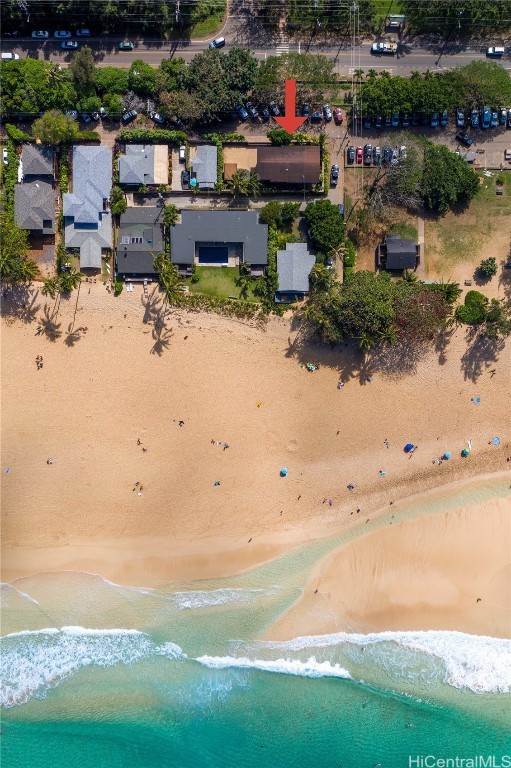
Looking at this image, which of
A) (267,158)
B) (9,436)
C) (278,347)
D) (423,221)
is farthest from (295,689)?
(267,158)

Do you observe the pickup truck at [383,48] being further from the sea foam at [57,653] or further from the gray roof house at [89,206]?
the sea foam at [57,653]

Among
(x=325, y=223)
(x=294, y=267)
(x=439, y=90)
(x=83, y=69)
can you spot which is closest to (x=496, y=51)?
(x=439, y=90)

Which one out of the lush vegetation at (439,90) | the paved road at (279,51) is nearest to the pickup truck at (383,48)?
the paved road at (279,51)

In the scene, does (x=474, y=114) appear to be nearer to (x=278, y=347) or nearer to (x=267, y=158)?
(x=267, y=158)

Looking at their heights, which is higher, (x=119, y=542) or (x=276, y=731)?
Answer: (x=119, y=542)

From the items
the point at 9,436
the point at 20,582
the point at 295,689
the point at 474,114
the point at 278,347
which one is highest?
the point at 474,114

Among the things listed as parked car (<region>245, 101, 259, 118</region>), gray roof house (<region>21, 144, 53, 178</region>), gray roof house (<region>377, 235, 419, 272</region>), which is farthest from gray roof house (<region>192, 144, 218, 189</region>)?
gray roof house (<region>377, 235, 419, 272</region>)
